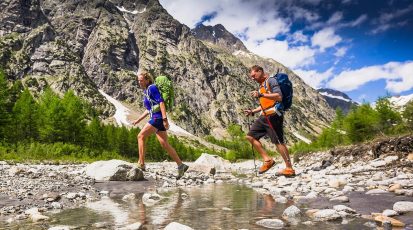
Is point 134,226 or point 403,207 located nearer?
point 134,226

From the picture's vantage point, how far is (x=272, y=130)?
11.1 meters

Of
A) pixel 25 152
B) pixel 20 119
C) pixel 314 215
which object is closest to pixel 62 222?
pixel 314 215

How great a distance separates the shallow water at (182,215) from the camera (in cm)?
562

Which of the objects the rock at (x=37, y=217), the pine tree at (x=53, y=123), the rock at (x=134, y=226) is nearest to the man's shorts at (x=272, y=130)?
the rock at (x=134, y=226)

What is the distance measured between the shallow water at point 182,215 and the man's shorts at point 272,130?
2.80 metres

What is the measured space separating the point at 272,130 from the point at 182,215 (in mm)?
5233

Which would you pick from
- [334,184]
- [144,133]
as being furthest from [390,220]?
[144,133]

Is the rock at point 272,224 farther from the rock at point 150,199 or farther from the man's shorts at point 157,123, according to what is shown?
the man's shorts at point 157,123

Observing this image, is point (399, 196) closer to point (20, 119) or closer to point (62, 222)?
point (62, 222)

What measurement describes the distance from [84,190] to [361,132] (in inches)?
1913

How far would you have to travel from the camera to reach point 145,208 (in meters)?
7.65

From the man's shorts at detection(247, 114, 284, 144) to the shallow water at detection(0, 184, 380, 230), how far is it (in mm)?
2804

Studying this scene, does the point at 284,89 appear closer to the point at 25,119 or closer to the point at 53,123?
the point at 53,123

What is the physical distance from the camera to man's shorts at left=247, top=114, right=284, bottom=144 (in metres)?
11.1
